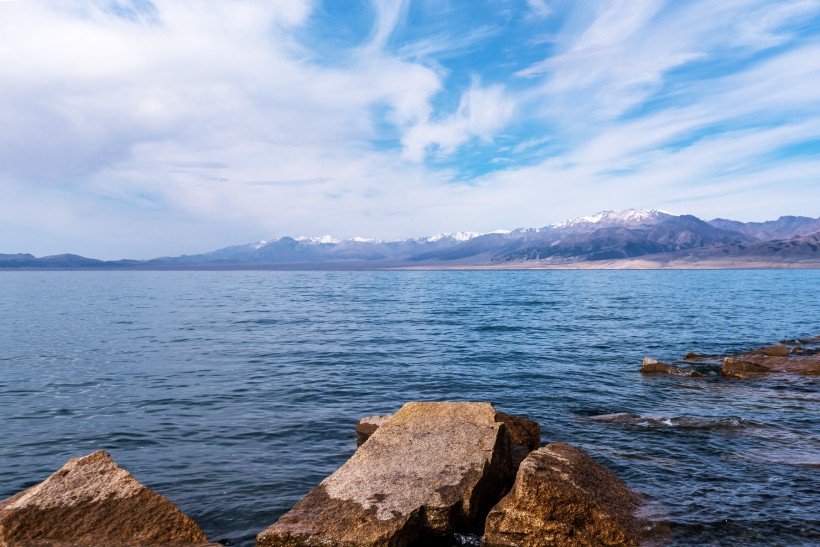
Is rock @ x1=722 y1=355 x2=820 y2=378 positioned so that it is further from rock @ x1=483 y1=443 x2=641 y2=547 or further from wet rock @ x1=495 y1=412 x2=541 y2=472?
rock @ x1=483 y1=443 x2=641 y2=547

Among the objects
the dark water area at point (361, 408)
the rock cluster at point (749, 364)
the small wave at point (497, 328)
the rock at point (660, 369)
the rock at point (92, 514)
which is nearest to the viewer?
the rock at point (92, 514)

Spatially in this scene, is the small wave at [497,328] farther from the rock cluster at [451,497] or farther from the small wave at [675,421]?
the rock cluster at [451,497]

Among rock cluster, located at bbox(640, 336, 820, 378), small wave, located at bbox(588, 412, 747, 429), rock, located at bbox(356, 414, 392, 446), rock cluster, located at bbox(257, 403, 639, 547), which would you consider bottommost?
rock cluster, located at bbox(640, 336, 820, 378)

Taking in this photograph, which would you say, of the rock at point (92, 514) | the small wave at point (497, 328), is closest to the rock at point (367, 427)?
the rock at point (92, 514)

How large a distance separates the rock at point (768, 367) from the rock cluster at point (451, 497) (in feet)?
61.4

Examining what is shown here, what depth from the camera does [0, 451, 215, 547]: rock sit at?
8.29 m

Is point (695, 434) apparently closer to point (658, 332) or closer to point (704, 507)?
point (704, 507)

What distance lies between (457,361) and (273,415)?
48.1ft

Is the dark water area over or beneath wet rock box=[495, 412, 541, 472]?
beneath

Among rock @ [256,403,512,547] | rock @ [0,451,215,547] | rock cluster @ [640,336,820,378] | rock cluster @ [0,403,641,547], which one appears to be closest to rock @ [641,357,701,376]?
rock cluster @ [640,336,820,378]

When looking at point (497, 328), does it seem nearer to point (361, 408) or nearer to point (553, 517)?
point (361, 408)

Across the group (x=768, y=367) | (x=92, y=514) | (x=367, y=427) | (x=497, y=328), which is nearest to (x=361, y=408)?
(x=367, y=427)

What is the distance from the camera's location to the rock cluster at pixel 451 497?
346 inches

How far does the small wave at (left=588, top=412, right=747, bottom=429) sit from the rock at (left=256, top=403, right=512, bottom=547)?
8.10 m
